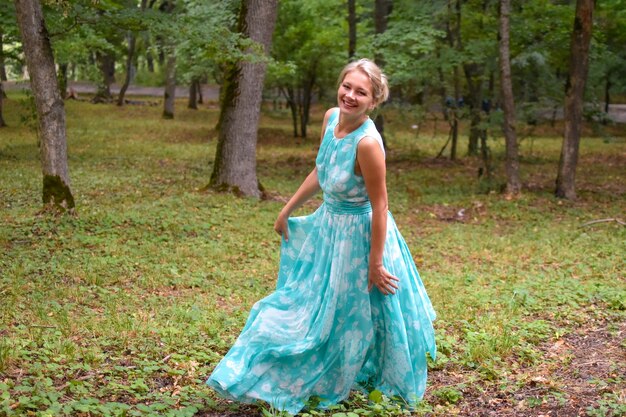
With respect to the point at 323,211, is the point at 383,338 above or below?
below

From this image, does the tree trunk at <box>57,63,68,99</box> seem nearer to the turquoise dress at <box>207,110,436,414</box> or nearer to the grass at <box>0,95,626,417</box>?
the grass at <box>0,95,626,417</box>

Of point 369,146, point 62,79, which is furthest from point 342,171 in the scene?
point 62,79

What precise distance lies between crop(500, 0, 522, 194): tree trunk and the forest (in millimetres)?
45

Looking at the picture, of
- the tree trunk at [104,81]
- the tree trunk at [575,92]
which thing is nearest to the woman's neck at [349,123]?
the tree trunk at [575,92]

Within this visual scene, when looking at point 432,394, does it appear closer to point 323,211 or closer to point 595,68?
point 323,211

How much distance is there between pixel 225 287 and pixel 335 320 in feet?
12.6

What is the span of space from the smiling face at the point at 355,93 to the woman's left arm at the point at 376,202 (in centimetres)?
17

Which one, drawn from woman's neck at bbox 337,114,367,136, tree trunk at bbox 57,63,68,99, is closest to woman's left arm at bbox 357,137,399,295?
woman's neck at bbox 337,114,367,136

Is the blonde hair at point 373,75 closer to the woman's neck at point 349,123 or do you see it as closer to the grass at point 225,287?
the woman's neck at point 349,123

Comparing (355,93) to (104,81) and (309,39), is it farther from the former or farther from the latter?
(104,81)

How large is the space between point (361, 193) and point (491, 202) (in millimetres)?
10428

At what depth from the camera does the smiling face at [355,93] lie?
13.4 feet

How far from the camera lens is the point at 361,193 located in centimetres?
425

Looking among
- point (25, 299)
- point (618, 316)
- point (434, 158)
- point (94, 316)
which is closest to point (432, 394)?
point (618, 316)
